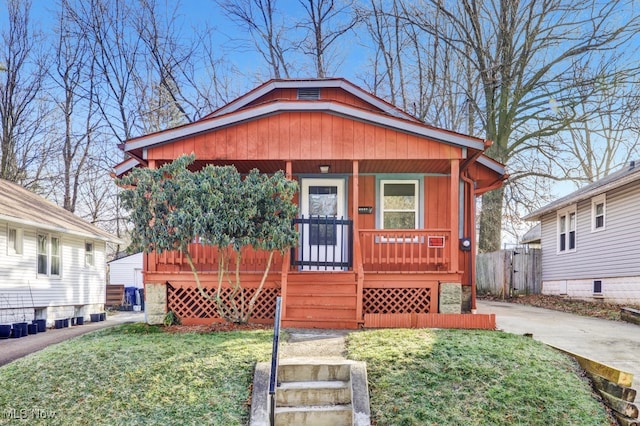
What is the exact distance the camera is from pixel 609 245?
13.5m

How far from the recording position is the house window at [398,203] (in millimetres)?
10703

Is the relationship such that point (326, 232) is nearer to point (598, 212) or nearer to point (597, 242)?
point (597, 242)

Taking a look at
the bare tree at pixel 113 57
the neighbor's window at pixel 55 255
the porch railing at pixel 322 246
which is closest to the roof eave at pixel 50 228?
the neighbor's window at pixel 55 255

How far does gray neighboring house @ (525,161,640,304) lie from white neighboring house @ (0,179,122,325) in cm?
1611

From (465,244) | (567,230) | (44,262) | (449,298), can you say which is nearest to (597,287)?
(567,230)

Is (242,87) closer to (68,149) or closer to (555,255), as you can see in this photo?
(68,149)

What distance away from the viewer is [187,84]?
23688 mm

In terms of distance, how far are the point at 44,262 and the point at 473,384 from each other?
14050 millimetres

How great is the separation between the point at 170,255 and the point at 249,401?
464cm

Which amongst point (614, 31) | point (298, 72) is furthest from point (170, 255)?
point (614, 31)

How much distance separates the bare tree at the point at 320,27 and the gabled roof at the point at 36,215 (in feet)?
39.8

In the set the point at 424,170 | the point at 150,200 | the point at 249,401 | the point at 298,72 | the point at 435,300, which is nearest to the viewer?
the point at 249,401

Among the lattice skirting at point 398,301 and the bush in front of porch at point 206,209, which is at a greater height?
the bush in front of porch at point 206,209

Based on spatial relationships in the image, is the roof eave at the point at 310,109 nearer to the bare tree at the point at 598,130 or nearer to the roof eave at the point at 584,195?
the roof eave at the point at 584,195
